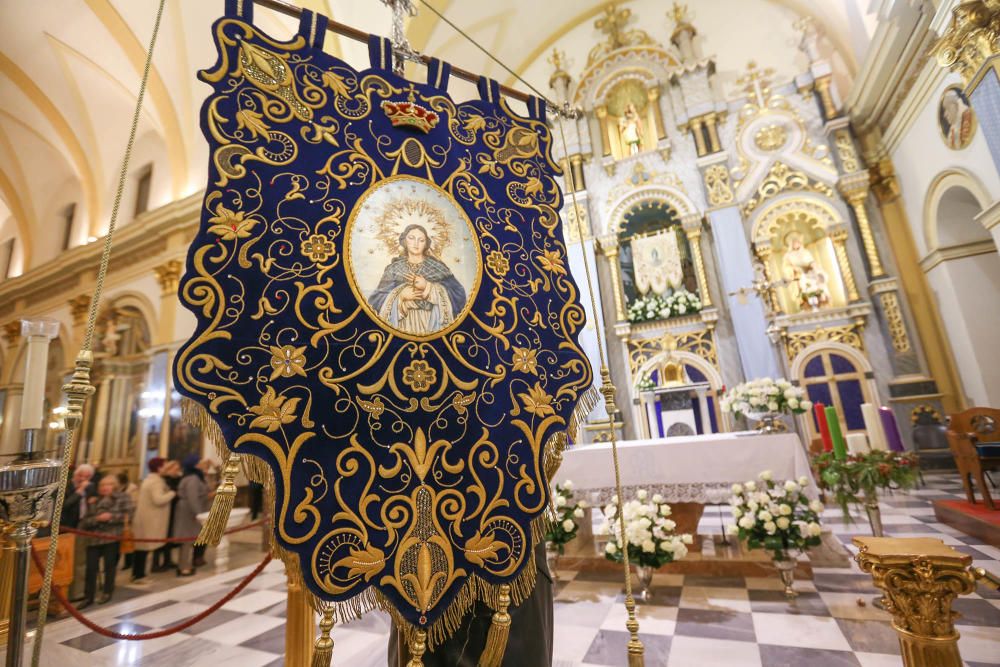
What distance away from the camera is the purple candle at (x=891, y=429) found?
22.5 ft

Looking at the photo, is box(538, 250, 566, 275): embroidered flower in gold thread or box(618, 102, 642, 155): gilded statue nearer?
box(538, 250, 566, 275): embroidered flower in gold thread

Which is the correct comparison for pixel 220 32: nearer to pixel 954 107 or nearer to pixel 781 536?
pixel 781 536

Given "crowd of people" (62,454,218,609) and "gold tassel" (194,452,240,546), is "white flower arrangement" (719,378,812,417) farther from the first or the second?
"crowd of people" (62,454,218,609)

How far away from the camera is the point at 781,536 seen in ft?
9.42

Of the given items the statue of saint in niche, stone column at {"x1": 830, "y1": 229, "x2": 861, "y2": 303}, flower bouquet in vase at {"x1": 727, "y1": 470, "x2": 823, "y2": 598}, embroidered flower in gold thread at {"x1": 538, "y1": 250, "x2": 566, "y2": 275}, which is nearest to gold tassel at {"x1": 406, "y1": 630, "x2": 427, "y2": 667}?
embroidered flower in gold thread at {"x1": 538, "y1": 250, "x2": 566, "y2": 275}

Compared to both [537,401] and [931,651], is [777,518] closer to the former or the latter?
[931,651]

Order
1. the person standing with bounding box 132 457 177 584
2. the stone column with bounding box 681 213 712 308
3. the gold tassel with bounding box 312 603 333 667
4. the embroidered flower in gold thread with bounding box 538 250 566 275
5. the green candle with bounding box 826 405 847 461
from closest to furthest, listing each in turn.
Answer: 1. the gold tassel with bounding box 312 603 333 667
2. the embroidered flower in gold thread with bounding box 538 250 566 275
3. the green candle with bounding box 826 405 847 461
4. the person standing with bounding box 132 457 177 584
5. the stone column with bounding box 681 213 712 308

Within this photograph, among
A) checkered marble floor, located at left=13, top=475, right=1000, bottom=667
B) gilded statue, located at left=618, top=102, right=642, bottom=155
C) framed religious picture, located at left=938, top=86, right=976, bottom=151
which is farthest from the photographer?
gilded statue, located at left=618, top=102, right=642, bottom=155

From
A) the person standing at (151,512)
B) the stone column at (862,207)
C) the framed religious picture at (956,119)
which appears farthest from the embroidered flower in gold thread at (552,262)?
the stone column at (862,207)

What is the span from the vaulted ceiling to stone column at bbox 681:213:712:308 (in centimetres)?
352

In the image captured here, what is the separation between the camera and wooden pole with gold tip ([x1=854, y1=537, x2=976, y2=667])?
1.40m

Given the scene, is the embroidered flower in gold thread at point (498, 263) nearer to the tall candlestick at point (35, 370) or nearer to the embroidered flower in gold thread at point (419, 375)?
the embroidered flower in gold thread at point (419, 375)

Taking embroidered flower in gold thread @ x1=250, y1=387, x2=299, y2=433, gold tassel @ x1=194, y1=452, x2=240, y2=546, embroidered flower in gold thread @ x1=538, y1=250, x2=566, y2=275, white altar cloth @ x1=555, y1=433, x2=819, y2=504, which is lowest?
white altar cloth @ x1=555, y1=433, x2=819, y2=504

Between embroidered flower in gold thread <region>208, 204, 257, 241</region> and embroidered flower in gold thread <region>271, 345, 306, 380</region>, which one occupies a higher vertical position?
embroidered flower in gold thread <region>208, 204, 257, 241</region>
